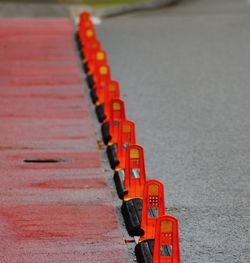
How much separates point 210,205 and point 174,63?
27.6ft

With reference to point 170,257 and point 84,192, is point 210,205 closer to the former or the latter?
point 84,192

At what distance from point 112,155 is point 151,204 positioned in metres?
2.59

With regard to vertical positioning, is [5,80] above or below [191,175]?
above

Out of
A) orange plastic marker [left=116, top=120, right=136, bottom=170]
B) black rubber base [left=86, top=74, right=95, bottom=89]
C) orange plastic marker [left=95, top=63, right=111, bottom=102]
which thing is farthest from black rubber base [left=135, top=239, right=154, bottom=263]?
black rubber base [left=86, top=74, right=95, bottom=89]

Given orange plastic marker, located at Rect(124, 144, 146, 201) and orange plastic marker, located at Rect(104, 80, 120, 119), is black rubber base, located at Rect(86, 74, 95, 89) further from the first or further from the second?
orange plastic marker, located at Rect(124, 144, 146, 201)

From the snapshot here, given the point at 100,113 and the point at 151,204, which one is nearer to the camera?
the point at 151,204

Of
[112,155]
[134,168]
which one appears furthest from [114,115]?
[134,168]

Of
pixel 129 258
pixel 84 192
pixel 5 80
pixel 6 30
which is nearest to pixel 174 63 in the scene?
pixel 5 80

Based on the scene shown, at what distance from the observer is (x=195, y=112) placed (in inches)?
519

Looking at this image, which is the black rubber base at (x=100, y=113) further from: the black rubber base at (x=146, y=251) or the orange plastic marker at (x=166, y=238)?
the orange plastic marker at (x=166, y=238)

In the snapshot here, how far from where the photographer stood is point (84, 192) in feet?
30.4

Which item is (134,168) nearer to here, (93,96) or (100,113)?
(100,113)

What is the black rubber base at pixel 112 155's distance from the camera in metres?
10.0

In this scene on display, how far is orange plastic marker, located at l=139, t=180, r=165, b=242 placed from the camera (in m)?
7.61
